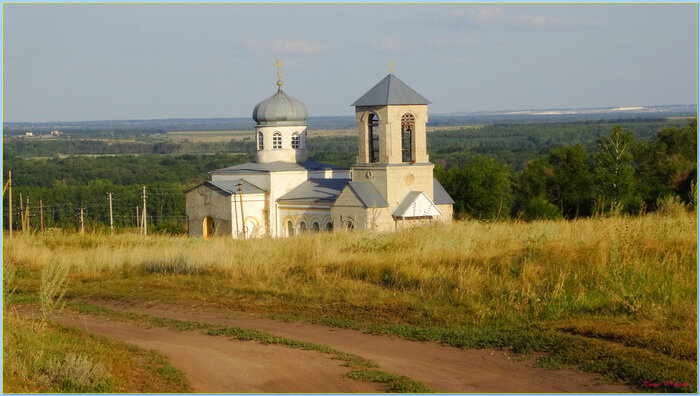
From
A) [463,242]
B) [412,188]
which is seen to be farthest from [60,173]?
[463,242]

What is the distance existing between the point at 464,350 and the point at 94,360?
3097 mm

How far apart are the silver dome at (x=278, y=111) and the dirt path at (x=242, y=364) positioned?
31.6 metres

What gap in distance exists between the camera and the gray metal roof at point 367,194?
33.4 metres

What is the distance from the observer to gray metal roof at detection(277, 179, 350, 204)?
3659cm

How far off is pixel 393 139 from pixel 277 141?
7921 mm

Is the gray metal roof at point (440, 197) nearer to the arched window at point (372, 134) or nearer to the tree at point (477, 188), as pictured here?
the arched window at point (372, 134)

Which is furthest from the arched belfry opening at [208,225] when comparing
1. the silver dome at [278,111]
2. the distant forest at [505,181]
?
the silver dome at [278,111]

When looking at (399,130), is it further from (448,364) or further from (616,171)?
(448,364)

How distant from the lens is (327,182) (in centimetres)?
3853

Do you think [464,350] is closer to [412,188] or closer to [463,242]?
[463,242]

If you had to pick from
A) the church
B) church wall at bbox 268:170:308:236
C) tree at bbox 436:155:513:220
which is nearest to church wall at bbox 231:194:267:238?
the church

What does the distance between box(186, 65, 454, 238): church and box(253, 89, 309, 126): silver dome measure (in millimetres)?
41

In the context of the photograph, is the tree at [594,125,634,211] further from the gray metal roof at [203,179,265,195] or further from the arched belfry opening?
the arched belfry opening

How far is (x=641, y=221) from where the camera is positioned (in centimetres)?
1277
